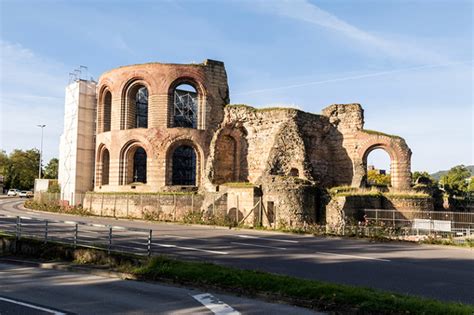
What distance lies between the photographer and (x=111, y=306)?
816cm

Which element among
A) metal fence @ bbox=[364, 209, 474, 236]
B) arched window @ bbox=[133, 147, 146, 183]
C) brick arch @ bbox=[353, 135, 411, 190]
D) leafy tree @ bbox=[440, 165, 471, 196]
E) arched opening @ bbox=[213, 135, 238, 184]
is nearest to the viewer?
metal fence @ bbox=[364, 209, 474, 236]

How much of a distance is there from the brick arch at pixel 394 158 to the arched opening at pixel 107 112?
20.7 metres

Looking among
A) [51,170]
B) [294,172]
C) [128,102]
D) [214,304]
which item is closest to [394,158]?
[294,172]

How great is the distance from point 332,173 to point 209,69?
12562 mm

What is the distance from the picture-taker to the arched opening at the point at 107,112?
39.0 m

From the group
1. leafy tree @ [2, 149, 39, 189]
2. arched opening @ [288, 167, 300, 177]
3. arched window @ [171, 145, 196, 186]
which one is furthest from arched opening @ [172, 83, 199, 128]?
leafy tree @ [2, 149, 39, 189]

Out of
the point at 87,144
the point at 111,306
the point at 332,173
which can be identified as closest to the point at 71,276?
the point at 111,306

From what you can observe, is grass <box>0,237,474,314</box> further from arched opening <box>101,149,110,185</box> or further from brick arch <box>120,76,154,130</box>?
arched opening <box>101,149,110,185</box>

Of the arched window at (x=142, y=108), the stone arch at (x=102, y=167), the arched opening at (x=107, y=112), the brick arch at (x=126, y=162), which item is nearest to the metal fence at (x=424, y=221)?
the brick arch at (x=126, y=162)

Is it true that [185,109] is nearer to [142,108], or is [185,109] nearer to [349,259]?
[142,108]

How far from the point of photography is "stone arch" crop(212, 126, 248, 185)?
3344 centimetres

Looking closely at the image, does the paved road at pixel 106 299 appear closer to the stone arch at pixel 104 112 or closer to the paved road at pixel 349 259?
the paved road at pixel 349 259

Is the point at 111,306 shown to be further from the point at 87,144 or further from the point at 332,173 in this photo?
the point at 87,144

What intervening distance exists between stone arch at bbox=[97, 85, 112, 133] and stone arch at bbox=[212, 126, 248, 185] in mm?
11049
